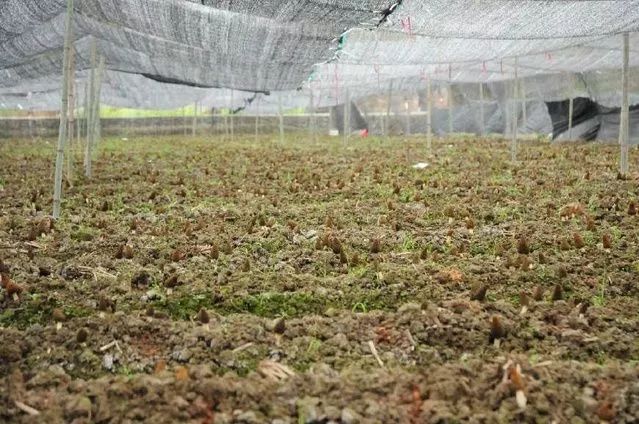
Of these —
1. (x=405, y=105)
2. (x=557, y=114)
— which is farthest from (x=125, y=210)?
(x=405, y=105)

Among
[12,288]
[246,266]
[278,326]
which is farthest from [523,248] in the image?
[12,288]

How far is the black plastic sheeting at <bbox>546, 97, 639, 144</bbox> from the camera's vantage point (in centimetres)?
1625

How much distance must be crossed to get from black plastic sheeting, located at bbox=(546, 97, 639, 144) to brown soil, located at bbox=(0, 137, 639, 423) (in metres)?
10.2

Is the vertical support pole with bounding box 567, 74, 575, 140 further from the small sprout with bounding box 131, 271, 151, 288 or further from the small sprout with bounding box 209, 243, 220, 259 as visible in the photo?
the small sprout with bounding box 131, 271, 151, 288

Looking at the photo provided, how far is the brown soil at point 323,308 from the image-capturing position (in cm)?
237

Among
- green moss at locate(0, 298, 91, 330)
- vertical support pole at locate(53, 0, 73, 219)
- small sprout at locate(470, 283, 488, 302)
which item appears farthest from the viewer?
vertical support pole at locate(53, 0, 73, 219)

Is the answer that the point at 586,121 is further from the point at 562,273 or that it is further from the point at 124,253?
the point at 124,253

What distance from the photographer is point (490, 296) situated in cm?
363

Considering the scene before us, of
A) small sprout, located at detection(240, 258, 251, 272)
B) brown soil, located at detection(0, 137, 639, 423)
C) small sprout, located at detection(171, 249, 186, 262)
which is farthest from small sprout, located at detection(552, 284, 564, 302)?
small sprout, located at detection(171, 249, 186, 262)

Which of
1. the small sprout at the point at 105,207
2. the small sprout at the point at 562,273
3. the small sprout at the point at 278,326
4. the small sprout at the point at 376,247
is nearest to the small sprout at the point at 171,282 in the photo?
the small sprout at the point at 278,326

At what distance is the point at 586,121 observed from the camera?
17.1m

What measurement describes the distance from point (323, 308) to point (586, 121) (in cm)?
1550

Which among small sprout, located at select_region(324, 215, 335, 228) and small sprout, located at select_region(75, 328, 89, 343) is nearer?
small sprout, located at select_region(75, 328, 89, 343)

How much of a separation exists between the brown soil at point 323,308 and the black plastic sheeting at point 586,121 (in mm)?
10208
